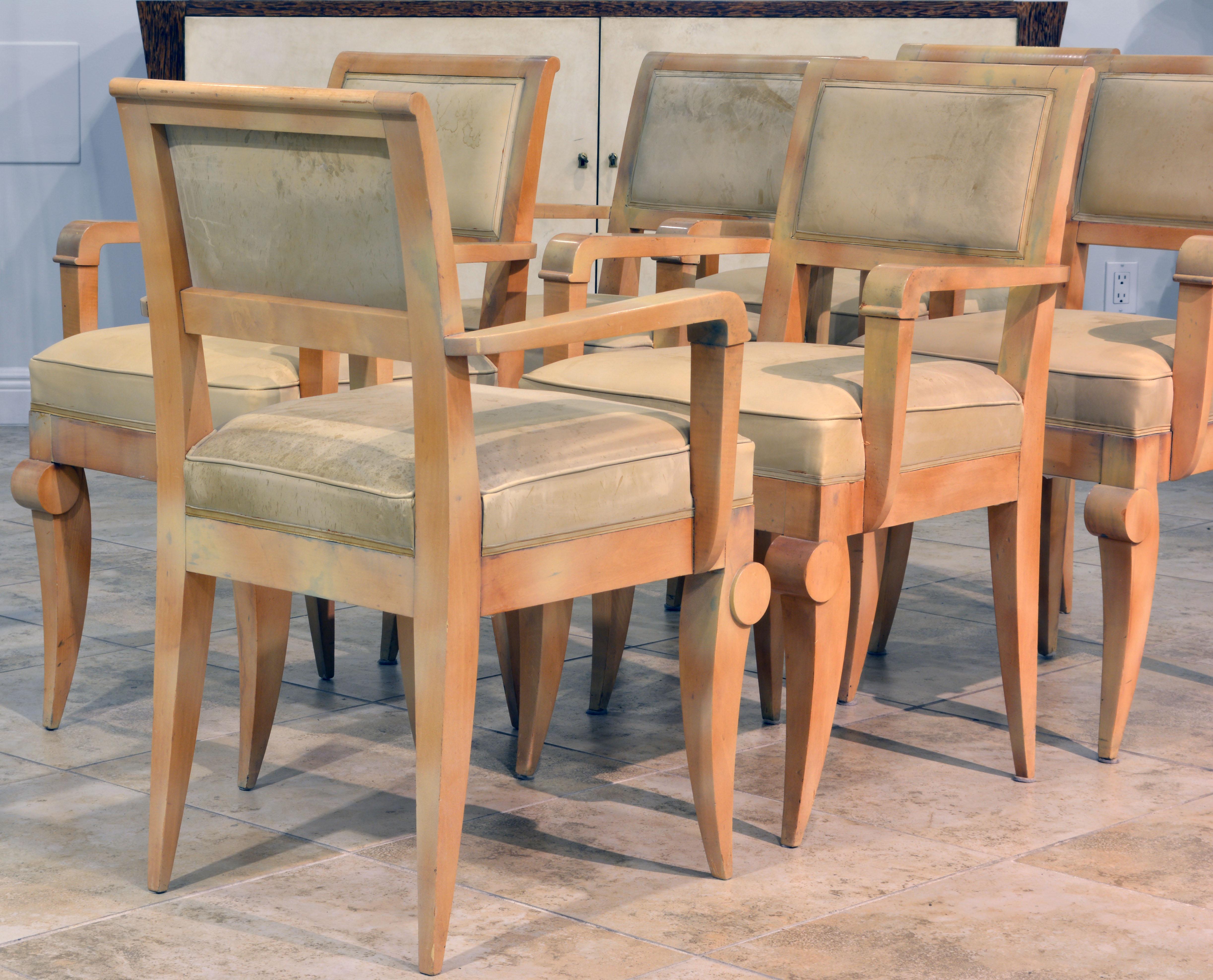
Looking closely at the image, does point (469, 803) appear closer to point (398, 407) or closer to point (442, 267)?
point (398, 407)

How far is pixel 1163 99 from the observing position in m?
2.64

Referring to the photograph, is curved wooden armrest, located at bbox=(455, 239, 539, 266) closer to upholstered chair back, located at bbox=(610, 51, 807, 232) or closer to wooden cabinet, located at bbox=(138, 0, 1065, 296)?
upholstered chair back, located at bbox=(610, 51, 807, 232)

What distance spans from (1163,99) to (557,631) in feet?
4.34

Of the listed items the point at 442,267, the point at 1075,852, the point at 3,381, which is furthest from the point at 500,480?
the point at 3,381

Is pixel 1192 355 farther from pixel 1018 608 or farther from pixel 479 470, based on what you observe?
pixel 479 470

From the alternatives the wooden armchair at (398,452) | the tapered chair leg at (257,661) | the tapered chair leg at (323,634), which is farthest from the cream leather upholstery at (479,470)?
the tapered chair leg at (323,634)

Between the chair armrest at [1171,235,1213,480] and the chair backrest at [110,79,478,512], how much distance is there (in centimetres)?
112

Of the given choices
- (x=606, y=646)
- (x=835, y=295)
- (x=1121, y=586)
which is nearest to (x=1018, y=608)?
(x=1121, y=586)

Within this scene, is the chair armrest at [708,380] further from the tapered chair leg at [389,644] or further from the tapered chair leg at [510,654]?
the tapered chair leg at [389,644]

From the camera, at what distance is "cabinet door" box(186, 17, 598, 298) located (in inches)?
180

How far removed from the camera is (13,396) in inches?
201

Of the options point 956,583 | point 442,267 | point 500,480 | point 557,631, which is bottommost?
point 956,583

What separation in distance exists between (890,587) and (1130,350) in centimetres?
71

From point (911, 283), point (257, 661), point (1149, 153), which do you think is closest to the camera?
point (911, 283)
